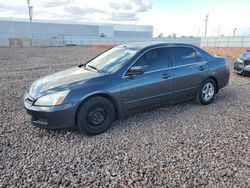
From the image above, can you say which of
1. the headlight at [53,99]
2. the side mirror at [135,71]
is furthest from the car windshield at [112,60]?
the headlight at [53,99]

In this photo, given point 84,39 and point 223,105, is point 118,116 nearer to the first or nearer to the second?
point 223,105

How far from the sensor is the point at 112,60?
13.6 ft

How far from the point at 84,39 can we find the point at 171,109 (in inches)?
1997

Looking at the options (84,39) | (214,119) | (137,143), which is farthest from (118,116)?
(84,39)

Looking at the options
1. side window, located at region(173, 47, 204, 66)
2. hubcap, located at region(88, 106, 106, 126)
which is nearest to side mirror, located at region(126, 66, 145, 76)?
hubcap, located at region(88, 106, 106, 126)

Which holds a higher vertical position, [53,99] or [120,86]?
[120,86]

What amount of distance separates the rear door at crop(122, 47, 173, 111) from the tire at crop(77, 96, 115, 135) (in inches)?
13.2

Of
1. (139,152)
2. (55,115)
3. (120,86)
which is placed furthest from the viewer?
(120,86)

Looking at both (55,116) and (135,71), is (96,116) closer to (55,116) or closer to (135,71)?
(55,116)

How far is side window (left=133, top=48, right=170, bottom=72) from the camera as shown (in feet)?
13.0

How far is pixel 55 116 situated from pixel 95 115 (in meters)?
0.65

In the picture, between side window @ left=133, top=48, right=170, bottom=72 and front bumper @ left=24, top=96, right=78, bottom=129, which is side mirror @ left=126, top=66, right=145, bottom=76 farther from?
front bumper @ left=24, top=96, right=78, bottom=129

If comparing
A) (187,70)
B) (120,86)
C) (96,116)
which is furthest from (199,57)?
(96,116)

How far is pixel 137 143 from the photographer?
3.29 metres
